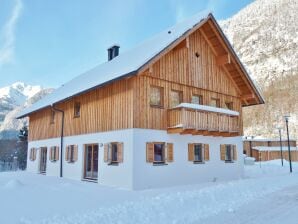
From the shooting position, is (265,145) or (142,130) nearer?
(142,130)

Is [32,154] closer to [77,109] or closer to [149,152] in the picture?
[77,109]

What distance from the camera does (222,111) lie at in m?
15.2

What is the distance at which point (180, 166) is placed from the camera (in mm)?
14250

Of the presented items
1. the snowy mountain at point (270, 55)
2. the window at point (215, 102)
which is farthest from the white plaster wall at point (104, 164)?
the snowy mountain at point (270, 55)

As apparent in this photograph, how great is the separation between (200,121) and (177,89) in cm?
214

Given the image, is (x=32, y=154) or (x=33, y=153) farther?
(x=32, y=154)

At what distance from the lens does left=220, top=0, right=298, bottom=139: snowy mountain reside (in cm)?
5138

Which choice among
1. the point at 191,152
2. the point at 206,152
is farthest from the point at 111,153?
the point at 206,152

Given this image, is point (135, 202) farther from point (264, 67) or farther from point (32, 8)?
point (264, 67)

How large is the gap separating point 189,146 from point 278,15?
65983 millimetres

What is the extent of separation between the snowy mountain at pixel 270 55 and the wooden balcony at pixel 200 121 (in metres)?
35.2

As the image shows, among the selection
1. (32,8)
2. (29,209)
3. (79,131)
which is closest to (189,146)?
(79,131)

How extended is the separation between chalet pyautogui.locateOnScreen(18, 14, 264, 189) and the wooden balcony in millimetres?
48

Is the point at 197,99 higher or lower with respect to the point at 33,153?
higher
